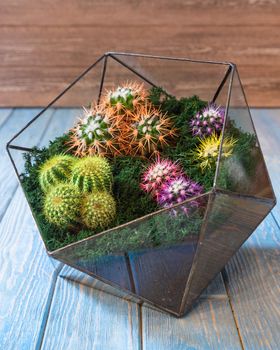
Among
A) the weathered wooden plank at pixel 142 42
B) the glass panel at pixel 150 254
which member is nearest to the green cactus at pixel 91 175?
the glass panel at pixel 150 254

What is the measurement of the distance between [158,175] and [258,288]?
0.24m

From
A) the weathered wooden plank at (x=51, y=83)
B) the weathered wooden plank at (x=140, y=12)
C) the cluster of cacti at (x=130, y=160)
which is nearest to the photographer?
the cluster of cacti at (x=130, y=160)

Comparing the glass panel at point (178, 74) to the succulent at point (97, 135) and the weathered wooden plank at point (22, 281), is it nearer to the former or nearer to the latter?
the succulent at point (97, 135)

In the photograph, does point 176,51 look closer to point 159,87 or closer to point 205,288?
point 159,87

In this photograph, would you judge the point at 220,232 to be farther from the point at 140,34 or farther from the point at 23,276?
the point at 140,34

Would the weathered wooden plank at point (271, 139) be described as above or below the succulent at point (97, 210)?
below

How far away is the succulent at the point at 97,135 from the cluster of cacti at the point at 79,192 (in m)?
0.03

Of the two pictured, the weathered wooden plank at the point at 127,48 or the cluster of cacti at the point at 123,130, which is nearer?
the cluster of cacti at the point at 123,130

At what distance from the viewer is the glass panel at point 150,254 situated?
539 millimetres

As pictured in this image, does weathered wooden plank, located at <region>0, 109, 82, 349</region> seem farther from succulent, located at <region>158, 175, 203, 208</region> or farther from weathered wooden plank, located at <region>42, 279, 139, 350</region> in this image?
succulent, located at <region>158, 175, 203, 208</region>

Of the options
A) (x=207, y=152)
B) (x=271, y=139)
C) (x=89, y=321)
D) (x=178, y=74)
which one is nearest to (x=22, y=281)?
(x=89, y=321)

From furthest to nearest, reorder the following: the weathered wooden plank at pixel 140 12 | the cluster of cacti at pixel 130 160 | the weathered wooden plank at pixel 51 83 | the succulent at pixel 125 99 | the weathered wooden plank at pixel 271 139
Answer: the weathered wooden plank at pixel 51 83
the weathered wooden plank at pixel 140 12
the weathered wooden plank at pixel 271 139
the succulent at pixel 125 99
the cluster of cacti at pixel 130 160

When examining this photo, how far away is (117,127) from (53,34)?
864mm

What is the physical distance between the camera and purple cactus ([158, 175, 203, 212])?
2.00 feet
